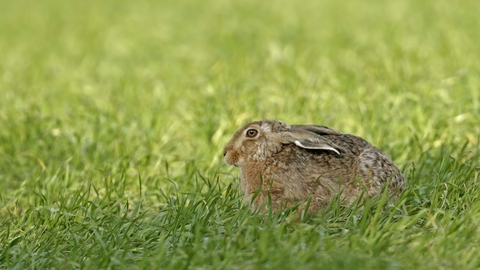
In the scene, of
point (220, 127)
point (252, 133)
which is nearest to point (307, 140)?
point (252, 133)

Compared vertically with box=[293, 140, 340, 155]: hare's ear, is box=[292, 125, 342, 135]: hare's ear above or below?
above

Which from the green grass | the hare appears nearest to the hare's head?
the hare

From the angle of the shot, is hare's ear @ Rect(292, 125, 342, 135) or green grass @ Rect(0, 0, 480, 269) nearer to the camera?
green grass @ Rect(0, 0, 480, 269)

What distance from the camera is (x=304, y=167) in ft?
15.7

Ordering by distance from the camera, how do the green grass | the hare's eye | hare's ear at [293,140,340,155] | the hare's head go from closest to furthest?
the green grass
hare's ear at [293,140,340,155]
the hare's head
the hare's eye

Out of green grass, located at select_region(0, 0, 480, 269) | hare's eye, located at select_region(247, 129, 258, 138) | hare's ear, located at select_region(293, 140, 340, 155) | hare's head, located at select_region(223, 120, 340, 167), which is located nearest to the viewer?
green grass, located at select_region(0, 0, 480, 269)

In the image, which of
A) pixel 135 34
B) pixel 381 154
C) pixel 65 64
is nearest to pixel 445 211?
pixel 381 154

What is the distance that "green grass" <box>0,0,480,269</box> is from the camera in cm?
404

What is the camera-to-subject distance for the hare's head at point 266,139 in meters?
4.80

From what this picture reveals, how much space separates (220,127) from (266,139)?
2147 millimetres

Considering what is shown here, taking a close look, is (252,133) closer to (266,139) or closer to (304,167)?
(266,139)

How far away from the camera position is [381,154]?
4.92 metres

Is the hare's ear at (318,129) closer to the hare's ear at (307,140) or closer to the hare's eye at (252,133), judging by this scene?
the hare's ear at (307,140)

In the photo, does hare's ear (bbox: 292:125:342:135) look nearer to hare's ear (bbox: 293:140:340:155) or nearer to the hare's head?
the hare's head
